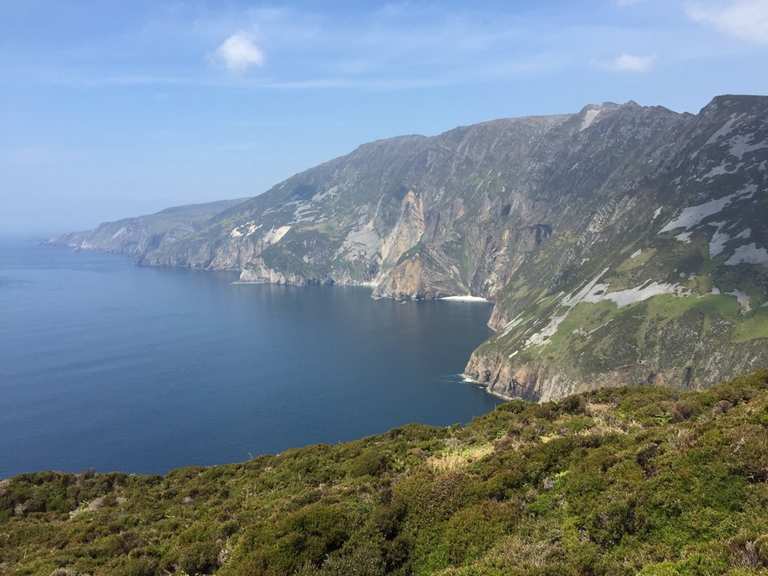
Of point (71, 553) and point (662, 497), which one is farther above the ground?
point (662, 497)

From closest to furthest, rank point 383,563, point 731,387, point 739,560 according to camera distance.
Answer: point 739,560, point 383,563, point 731,387

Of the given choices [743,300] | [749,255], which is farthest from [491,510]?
[749,255]

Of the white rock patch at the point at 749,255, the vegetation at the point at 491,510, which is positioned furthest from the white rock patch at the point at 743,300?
the vegetation at the point at 491,510

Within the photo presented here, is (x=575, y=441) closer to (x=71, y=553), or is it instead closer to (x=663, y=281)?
(x=71, y=553)

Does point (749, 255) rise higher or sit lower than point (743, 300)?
higher

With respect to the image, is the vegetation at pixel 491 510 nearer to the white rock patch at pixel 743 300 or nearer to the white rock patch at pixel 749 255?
the white rock patch at pixel 743 300

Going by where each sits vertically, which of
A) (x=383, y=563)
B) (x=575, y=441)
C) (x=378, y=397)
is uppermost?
(x=575, y=441)

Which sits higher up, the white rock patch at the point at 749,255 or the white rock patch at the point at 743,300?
the white rock patch at the point at 749,255

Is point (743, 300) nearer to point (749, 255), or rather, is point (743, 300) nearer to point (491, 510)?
point (749, 255)

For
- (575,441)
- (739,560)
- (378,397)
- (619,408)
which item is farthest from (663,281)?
(739,560)
